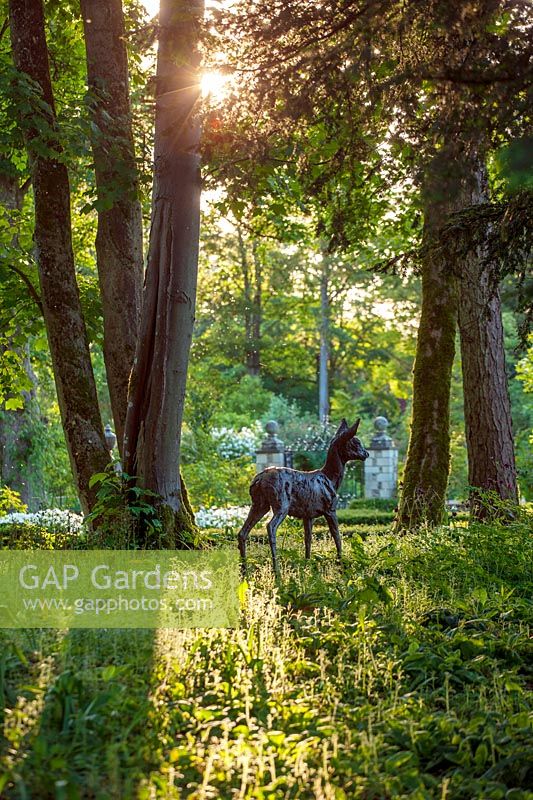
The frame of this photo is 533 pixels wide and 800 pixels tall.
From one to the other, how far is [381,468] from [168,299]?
51.5 ft

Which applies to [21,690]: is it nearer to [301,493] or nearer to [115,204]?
[301,493]

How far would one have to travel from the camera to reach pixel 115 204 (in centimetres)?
971

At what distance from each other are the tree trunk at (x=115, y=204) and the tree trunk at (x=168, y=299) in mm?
1038

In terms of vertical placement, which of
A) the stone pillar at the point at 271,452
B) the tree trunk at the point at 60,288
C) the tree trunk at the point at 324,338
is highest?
the tree trunk at the point at 324,338

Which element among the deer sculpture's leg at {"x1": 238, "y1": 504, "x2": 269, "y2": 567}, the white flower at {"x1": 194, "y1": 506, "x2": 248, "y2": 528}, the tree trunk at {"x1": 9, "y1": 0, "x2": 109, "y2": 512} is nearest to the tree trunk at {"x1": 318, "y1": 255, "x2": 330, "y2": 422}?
the white flower at {"x1": 194, "y1": 506, "x2": 248, "y2": 528}

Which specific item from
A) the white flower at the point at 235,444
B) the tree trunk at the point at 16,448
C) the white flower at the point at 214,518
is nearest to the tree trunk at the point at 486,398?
the white flower at the point at 214,518

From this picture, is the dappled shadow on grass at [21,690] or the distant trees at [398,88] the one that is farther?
the distant trees at [398,88]

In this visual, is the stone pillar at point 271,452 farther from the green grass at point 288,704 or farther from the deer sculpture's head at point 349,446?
the green grass at point 288,704

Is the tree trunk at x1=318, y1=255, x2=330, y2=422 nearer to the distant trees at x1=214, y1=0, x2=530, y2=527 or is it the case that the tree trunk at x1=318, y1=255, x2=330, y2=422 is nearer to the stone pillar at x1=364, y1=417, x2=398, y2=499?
the stone pillar at x1=364, y1=417, x2=398, y2=499

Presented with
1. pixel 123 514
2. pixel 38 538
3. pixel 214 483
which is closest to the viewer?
pixel 123 514

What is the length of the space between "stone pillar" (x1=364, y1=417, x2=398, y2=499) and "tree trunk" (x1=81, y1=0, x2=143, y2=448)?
14206 millimetres

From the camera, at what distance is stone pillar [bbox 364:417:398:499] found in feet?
76.3

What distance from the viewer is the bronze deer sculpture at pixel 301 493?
294 inches

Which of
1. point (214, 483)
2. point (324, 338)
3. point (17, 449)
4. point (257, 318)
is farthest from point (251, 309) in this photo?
point (17, 449)
